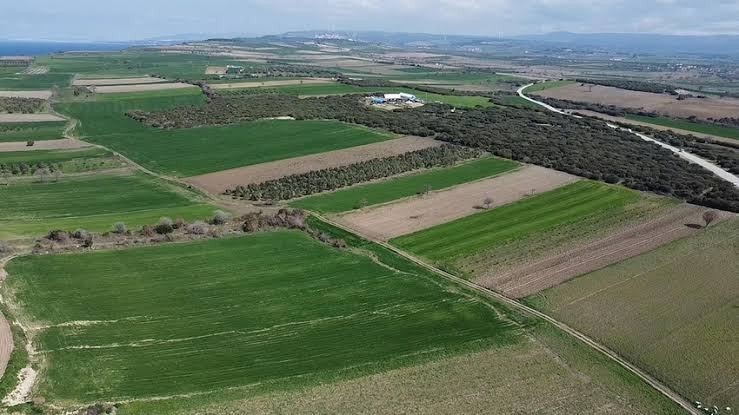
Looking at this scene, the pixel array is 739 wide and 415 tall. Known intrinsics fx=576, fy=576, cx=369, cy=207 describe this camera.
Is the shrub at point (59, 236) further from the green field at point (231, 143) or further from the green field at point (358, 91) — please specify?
the green field at point (358, 91)

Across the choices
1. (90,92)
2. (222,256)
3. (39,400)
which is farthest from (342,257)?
(90,92)

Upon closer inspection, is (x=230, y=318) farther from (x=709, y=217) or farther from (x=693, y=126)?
(x=693, y=126)

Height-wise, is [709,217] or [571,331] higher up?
[709,217]

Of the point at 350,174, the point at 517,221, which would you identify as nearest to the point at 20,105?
the point at 350,174

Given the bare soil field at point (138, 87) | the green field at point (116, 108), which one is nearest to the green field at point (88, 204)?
the green field at point (116, 108)

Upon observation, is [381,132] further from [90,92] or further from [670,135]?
[90,92]

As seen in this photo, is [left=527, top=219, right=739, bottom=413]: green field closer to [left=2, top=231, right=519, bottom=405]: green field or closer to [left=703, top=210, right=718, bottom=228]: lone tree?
[left=703, top=210, right=718, bottom=228]: lone tree

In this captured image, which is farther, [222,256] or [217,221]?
[217,221]
